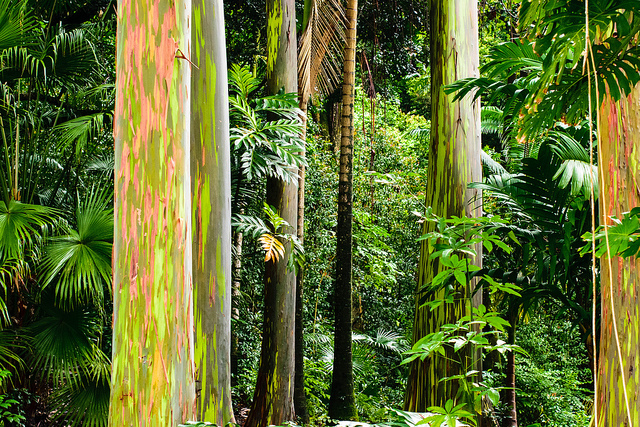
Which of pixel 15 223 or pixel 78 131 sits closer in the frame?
pixel 15 223

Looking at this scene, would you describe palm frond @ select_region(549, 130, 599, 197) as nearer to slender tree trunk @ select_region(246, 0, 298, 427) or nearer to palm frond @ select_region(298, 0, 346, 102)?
slender tree trunk @ select_region(246, 0, 298, 427)

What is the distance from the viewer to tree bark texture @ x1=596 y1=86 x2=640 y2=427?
4.32 ft

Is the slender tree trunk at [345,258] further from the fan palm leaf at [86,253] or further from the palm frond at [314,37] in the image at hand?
the fan palm leaf at [86,253]

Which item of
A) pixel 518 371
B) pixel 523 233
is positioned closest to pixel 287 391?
pixel 523 233

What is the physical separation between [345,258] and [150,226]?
4.84m

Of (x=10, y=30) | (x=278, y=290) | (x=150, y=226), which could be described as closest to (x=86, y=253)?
(x=10, y=30)

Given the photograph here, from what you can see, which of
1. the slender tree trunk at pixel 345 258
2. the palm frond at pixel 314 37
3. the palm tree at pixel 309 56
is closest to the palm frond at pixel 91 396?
the palm tree at pixel 309 56

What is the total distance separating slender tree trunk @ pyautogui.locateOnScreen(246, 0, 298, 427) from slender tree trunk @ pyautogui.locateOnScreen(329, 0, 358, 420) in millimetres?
1210

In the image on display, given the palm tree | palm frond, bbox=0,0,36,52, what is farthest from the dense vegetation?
the palm tree

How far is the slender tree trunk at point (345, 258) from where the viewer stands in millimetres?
6402

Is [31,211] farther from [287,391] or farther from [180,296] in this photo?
[287,391]

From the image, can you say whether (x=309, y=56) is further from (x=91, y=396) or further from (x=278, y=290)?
(x=91, y=396)

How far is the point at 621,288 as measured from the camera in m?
1.36

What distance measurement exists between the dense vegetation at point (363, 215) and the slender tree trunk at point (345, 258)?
0.97ft
